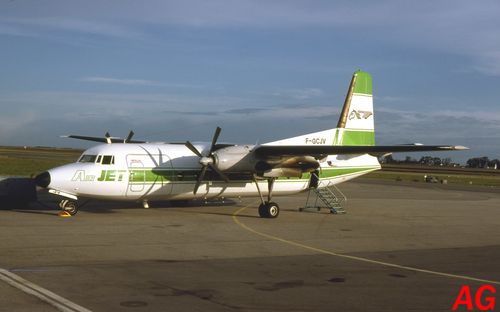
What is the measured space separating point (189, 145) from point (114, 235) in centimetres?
682

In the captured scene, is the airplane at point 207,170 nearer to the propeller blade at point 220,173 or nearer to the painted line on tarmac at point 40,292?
the propeller blade at point 220,173

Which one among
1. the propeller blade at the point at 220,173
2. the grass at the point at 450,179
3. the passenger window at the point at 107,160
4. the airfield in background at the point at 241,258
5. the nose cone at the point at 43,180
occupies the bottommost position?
the grass at the point at 450,179

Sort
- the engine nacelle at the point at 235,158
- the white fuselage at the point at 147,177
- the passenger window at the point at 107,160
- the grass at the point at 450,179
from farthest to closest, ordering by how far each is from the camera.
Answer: the grass at the point at 450,179 → the engine nacelle at the point at 235,158 → the passenger window at the point at 107,160 → the white fuselage at the point at 147,177

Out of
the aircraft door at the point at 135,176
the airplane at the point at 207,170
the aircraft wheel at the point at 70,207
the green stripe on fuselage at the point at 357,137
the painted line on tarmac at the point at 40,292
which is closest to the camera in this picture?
the painted line on tarmac at the point at 40,292

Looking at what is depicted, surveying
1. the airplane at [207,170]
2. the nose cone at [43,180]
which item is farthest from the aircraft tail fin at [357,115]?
the nose cone at [43,180]

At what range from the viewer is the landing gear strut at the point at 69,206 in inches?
836

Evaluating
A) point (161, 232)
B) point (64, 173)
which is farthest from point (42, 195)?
point (161, 232)

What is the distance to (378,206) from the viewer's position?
2955 centimetres

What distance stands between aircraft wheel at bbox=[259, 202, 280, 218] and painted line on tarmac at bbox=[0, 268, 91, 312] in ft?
42.4

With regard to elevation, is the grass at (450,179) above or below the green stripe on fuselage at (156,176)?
below

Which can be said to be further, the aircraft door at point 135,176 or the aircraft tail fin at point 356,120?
the aircraft tail fin at point 356,120

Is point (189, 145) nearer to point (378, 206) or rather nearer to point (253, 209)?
point (253, 209)

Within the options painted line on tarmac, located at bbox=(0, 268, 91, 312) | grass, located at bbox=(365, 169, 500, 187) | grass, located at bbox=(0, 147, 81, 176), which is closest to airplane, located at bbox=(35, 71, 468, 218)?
painted line on tarmac, located at bbox=(0, 268, 91, 312)

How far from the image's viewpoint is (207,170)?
23.3m
